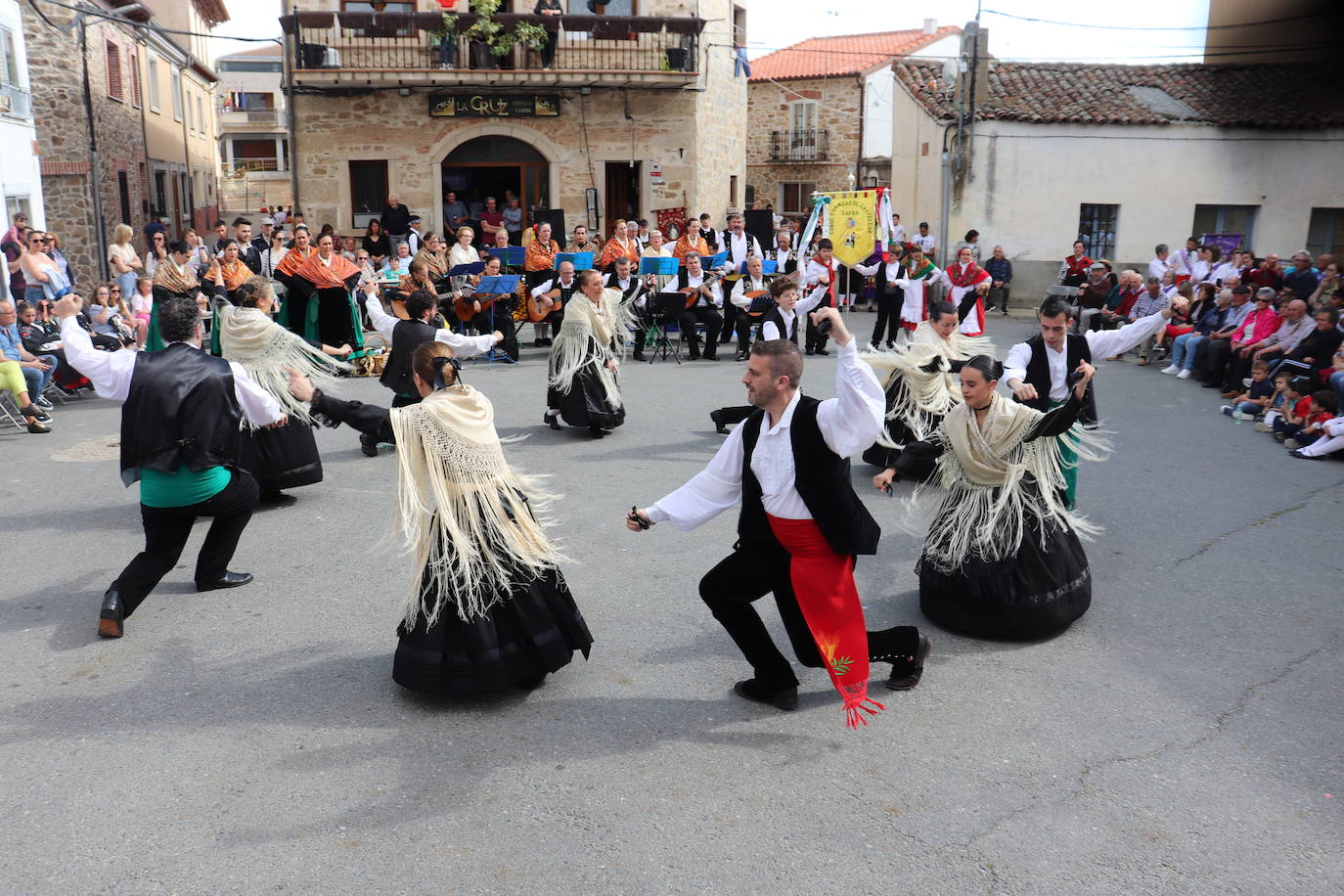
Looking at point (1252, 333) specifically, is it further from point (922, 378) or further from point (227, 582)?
point (227, 582)

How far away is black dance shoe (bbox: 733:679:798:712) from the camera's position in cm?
453

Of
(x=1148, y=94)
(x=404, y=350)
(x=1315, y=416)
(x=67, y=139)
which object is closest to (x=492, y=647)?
(x=404, y=350)

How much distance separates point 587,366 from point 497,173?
1443cm

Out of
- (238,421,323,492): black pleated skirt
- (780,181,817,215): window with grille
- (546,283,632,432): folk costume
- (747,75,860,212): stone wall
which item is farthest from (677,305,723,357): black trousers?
(780,181,817,215): window with grille

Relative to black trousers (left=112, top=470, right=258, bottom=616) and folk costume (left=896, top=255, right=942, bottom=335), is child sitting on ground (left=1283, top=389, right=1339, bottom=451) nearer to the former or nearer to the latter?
folk costume (left=896, top=255, right=942, bottom=335)

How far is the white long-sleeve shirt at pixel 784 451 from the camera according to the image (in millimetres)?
3844

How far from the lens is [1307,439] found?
31.1 feet

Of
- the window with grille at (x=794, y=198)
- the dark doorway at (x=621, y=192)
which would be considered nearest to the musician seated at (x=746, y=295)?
the dark doorway at (x=621, y=192)

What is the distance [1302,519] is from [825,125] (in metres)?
30.6

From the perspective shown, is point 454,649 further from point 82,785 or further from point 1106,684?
point 1106,684

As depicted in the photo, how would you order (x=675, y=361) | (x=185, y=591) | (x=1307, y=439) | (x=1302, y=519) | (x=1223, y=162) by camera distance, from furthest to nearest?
(x=1223, y=162)
(x=675, y=361)
(x=1307, y=439)
(x=1302, y=519)
(x=185, y=591)

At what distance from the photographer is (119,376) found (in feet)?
17.6

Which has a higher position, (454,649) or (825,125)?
(825,125)

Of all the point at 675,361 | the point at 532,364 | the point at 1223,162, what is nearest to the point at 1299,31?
the point at 1223,162
